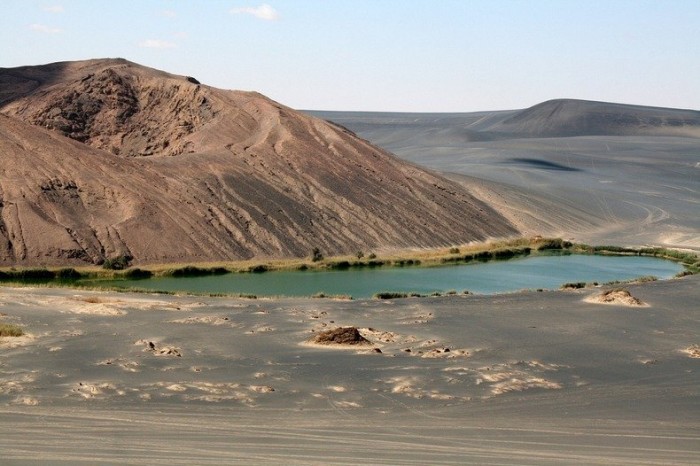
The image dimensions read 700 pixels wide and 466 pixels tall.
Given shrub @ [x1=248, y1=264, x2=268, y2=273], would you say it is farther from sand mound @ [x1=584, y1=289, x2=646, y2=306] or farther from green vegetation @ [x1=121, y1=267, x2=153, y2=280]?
sand mound @ [x1=584, y1=289, x2=646, y2=306]

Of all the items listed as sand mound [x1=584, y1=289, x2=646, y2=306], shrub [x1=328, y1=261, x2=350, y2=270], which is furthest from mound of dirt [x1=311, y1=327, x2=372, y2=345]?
shrub [x1=328, y1=261, x2=350, y2=270]

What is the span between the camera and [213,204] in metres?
53.6

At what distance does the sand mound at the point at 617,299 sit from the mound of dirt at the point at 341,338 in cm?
1215

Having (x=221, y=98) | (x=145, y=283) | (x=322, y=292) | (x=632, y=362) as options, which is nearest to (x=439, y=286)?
(x=322, y=292)

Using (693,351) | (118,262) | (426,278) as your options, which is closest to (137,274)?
(118,262)

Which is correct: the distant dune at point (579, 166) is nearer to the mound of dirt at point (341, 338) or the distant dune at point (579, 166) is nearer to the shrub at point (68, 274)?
the shrub at point (68, 274)

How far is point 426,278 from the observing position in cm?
4422

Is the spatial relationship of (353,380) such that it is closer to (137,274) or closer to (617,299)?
(617,299)

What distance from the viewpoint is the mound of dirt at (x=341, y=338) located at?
25734 mm

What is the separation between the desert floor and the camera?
1677cm

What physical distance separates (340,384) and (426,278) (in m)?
22.9

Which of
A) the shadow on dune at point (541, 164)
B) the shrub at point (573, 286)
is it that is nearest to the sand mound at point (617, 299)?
the shrub at point (573, 286)

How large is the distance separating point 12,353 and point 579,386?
40.8 feet

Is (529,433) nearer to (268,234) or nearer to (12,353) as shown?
(12,353)
